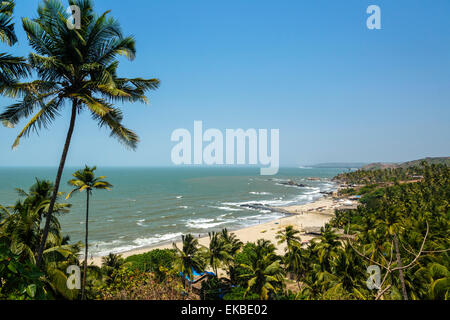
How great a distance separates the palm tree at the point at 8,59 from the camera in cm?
625

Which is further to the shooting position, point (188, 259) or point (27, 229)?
point (188, 259)

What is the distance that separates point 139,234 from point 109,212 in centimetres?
2117

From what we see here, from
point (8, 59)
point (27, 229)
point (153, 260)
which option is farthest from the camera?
point (153, 260)

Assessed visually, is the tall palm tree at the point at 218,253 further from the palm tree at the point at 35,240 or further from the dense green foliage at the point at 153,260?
the palm tree at the point at 35,240

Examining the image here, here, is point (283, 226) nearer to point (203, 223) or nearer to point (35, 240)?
point (203, 223)

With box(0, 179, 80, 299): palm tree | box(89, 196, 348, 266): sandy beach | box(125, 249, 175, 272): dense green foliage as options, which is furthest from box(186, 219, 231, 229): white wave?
box(0, 179, 80, 299): palm tree

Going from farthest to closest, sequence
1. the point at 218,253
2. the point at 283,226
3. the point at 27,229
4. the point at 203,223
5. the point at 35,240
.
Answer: the point at 203,223
the point at 283,226
the point at 218,253
the point at 35,240
the point at 27,229

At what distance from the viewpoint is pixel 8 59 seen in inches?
260

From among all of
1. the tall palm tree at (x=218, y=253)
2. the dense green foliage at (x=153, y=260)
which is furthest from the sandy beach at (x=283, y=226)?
the tall palm tree at (x=218, y=253)

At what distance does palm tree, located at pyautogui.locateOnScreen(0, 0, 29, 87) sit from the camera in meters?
6.25

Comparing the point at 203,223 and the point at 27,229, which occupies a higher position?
the point at 27,229

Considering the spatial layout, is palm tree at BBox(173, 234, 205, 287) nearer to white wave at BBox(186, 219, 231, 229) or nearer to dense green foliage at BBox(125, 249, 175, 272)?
dense green foliage at BBox(125, 249, 175, 272)

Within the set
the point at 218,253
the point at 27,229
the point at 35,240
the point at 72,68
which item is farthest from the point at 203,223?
the point at 72,68
